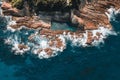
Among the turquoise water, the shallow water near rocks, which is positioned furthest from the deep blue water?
the turquoise water

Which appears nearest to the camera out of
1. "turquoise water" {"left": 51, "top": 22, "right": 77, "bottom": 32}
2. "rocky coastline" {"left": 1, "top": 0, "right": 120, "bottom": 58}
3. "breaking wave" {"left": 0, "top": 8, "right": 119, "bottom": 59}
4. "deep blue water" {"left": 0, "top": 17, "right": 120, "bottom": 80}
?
"deep blue water" {"left": 0, "top": 17, "right": 120, "bottom": 80}

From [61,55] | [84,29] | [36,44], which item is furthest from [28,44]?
[84,29]

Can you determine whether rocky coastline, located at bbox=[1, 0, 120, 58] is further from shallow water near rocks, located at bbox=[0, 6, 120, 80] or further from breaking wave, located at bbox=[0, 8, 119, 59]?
shallow water near rocks, located at bbox=[0, 6, 120, 80]

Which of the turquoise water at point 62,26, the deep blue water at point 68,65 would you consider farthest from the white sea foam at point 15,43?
the turquoise water at point 62,26

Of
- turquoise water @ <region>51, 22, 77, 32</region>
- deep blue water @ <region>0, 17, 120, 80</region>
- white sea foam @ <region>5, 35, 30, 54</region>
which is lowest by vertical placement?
deep blue water @ <region>0, 17, 120, 80</region>

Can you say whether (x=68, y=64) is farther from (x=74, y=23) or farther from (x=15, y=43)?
(x=15, y=43)

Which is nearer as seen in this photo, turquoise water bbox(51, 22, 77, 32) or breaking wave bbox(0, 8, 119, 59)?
breaking wave bbox(0, 8, 119, 59)

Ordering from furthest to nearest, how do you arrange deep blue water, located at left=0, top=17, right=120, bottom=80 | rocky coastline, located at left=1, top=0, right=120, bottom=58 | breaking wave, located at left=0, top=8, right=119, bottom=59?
rocky coastline, located at left=1, top=0, right=120, bottom=58, breaking wave, located at left=0, top=8, right=119, bottom=59, deep blue water, located at left=0, top=17, right=120, bottom=80

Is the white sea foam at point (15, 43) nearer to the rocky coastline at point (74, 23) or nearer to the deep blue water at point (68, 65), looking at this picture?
the rocky coastline at point (74, 23)
